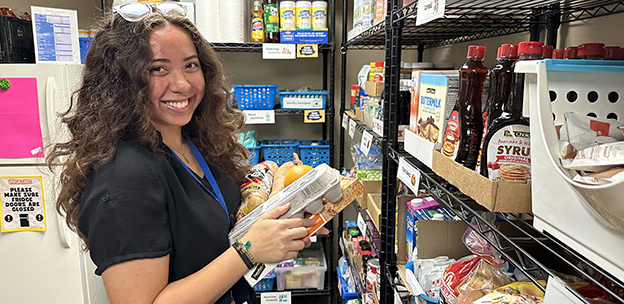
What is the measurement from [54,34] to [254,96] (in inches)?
48.8

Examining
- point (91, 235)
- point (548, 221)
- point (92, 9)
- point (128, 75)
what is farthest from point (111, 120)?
point (92, 9)

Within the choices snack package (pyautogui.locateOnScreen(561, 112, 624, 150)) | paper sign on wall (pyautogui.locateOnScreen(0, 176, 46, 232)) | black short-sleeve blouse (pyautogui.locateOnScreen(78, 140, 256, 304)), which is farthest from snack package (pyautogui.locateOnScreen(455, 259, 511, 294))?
paper sign on wall (pyautogui.locateOnScreen(0, 176, 46, 232))

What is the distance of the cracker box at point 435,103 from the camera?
1.08m

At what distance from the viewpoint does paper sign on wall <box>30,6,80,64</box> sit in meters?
2.32

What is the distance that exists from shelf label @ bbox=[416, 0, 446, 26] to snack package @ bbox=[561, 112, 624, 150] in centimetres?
45

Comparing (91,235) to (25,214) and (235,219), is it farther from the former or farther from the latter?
(25,214)

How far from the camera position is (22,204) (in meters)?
2.46

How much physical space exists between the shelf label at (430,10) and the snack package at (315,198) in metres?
0.49

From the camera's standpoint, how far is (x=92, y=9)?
315cm

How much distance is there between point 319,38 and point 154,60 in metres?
1.73

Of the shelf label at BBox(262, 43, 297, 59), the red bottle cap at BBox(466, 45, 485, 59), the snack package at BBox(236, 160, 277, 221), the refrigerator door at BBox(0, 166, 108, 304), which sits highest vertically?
the shelf label at BBox(262, 43, 297, 59)

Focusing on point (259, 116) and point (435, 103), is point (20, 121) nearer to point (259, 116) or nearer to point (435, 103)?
point (259, 116)

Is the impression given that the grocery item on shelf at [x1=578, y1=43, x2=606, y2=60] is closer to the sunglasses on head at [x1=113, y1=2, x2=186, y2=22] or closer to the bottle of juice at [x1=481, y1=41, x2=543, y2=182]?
the bottle of juice at [x1=481, y1=41, x2=543, y2=182]

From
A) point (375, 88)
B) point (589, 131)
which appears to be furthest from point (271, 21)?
point (589, 131)
